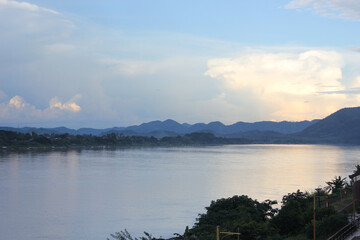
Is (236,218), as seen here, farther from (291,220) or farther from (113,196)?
(113,196)

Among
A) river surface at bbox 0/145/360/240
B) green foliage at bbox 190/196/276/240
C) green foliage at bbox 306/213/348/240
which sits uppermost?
green foliage at bbox 306/213/348/240

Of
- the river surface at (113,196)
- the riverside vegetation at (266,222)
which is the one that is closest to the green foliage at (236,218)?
the riverside vegetation at (266,222)

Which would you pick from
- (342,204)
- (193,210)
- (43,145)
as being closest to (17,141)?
(43,145)

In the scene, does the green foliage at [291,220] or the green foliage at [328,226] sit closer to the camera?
the green foliage at [328,226]

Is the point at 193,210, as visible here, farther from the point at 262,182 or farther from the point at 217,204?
the point at 262,182

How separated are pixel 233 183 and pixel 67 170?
93.4 feet

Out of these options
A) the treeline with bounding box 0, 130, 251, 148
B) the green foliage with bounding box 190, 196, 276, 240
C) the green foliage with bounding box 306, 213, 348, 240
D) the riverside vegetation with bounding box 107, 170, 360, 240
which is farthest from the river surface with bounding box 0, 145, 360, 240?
the treeline with bounding box 0, 130, 251, 148

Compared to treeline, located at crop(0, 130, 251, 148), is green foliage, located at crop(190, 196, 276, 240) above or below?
below

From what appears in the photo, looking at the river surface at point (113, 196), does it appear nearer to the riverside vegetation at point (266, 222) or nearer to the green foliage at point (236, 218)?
the green foliage at point (236, 218)

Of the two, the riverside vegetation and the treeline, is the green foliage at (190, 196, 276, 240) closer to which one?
the riverside vegetation

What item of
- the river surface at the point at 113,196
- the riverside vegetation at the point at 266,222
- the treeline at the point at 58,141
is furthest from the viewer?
the treeline at the point at 58,141

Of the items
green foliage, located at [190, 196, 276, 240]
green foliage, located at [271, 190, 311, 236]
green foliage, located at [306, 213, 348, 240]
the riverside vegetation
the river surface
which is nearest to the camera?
green foliage, located at [306, 213, 348, 240]

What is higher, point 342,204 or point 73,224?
point 342,204

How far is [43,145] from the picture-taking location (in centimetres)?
13338
